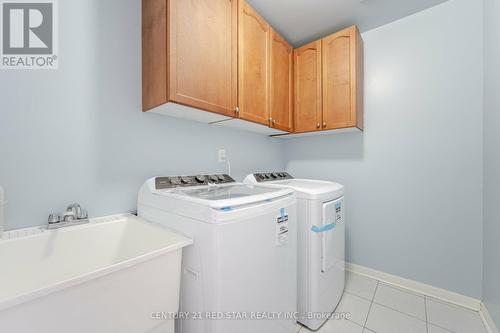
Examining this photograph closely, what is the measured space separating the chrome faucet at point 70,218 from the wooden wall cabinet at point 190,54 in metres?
0.71

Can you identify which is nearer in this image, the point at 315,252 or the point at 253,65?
the point at 315,252

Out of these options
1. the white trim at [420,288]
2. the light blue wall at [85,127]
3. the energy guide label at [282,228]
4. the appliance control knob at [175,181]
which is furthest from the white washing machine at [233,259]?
the white trim at [420,288]

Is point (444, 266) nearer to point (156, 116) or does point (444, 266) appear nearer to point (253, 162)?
point (253, 162)

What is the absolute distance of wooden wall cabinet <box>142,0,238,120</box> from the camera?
43.5 inches

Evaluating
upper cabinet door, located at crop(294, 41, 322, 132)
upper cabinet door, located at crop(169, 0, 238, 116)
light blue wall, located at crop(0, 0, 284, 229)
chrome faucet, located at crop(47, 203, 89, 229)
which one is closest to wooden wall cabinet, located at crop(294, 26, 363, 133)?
upper cabinet door, located at crop(294, 41, 322, 132)

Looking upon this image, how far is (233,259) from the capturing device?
2.87 ft

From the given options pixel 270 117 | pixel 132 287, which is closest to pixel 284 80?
pixel 270 117

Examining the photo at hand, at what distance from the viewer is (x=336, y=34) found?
1.90 m

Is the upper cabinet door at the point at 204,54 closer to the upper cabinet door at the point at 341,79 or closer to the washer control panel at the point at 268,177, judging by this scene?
the washer control panel at the point at 268,177

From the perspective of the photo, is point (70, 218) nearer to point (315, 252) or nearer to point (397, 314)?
point (315, 252)

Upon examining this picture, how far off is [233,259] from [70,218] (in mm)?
885

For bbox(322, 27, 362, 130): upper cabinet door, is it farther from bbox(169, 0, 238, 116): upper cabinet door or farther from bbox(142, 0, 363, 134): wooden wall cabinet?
bbox(169, 0, 238, 116): upper cabinet door

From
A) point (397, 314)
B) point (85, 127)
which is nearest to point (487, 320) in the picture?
point (397, 314)

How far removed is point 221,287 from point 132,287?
0.34m
